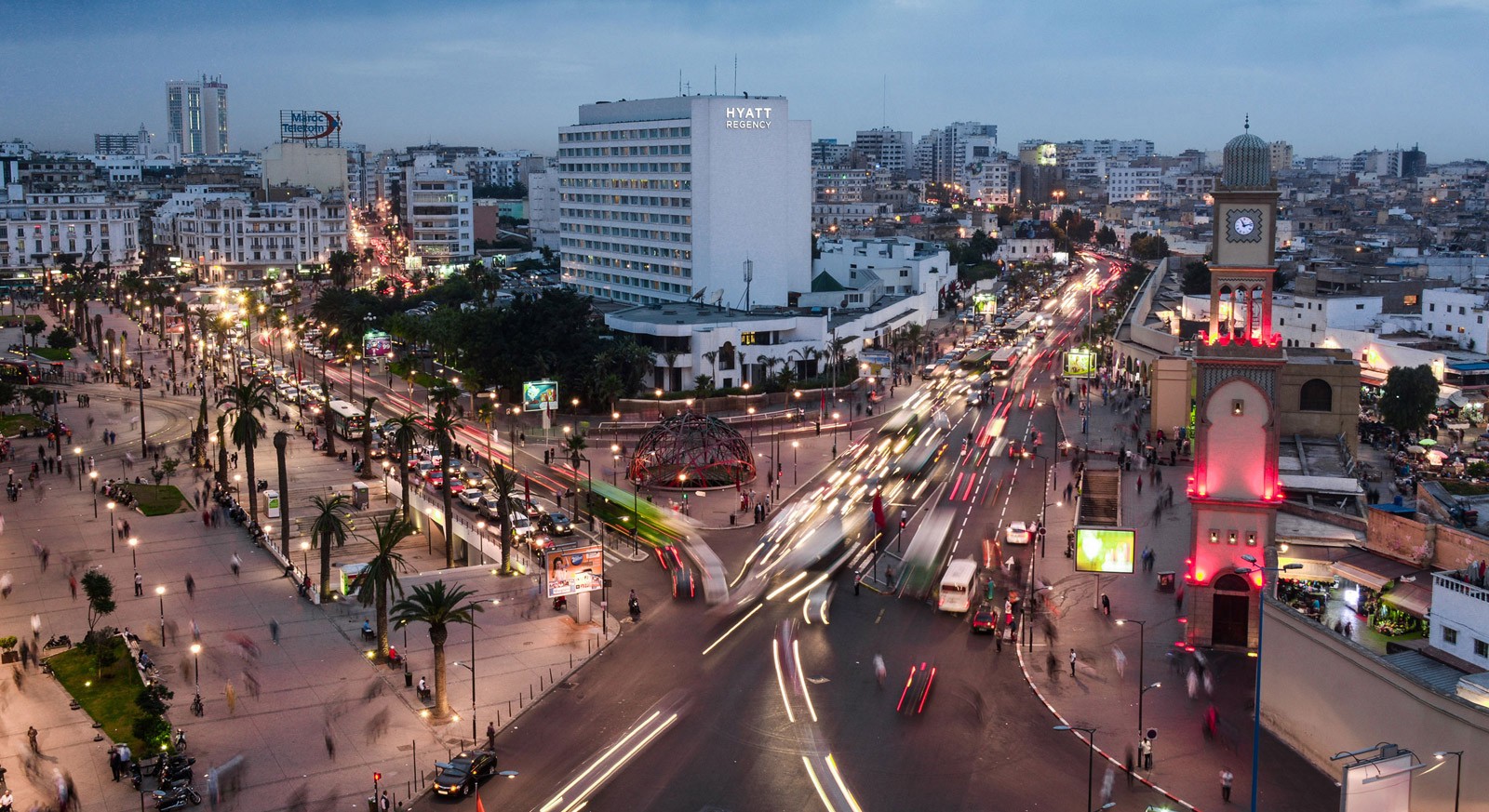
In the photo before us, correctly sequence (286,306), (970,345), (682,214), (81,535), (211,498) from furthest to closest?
1. (286,306)
2. (970,345)
3. (682,214)
4. (211,498)
5. (81,535)

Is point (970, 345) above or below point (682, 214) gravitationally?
below

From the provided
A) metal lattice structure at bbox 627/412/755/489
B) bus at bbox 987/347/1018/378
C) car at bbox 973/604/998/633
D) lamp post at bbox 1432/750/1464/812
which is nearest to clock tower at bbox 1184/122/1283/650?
car at bbox 973/604/998/633

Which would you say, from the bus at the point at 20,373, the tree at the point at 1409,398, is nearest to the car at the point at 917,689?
the tree at the point at 1409,398

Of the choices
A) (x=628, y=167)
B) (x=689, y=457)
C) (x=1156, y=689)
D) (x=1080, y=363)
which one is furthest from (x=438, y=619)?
(x=628, y=167)

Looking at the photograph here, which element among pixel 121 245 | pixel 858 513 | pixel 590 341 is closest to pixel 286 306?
pixel 121 245

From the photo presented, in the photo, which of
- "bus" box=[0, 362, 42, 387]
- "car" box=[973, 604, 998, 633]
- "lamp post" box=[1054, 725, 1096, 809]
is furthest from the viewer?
"bus" box=[0, 362, 42, 387]

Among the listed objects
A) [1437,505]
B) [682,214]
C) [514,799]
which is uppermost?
[682,214]

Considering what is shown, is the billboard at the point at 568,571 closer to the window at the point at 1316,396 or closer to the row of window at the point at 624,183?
the window at the point at 1316,396

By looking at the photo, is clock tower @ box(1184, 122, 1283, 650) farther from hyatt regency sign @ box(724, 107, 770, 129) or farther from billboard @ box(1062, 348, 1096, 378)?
hyatt regency sign @ box(724, 107, 770, 129)

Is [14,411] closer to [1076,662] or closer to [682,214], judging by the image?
[682,214]
